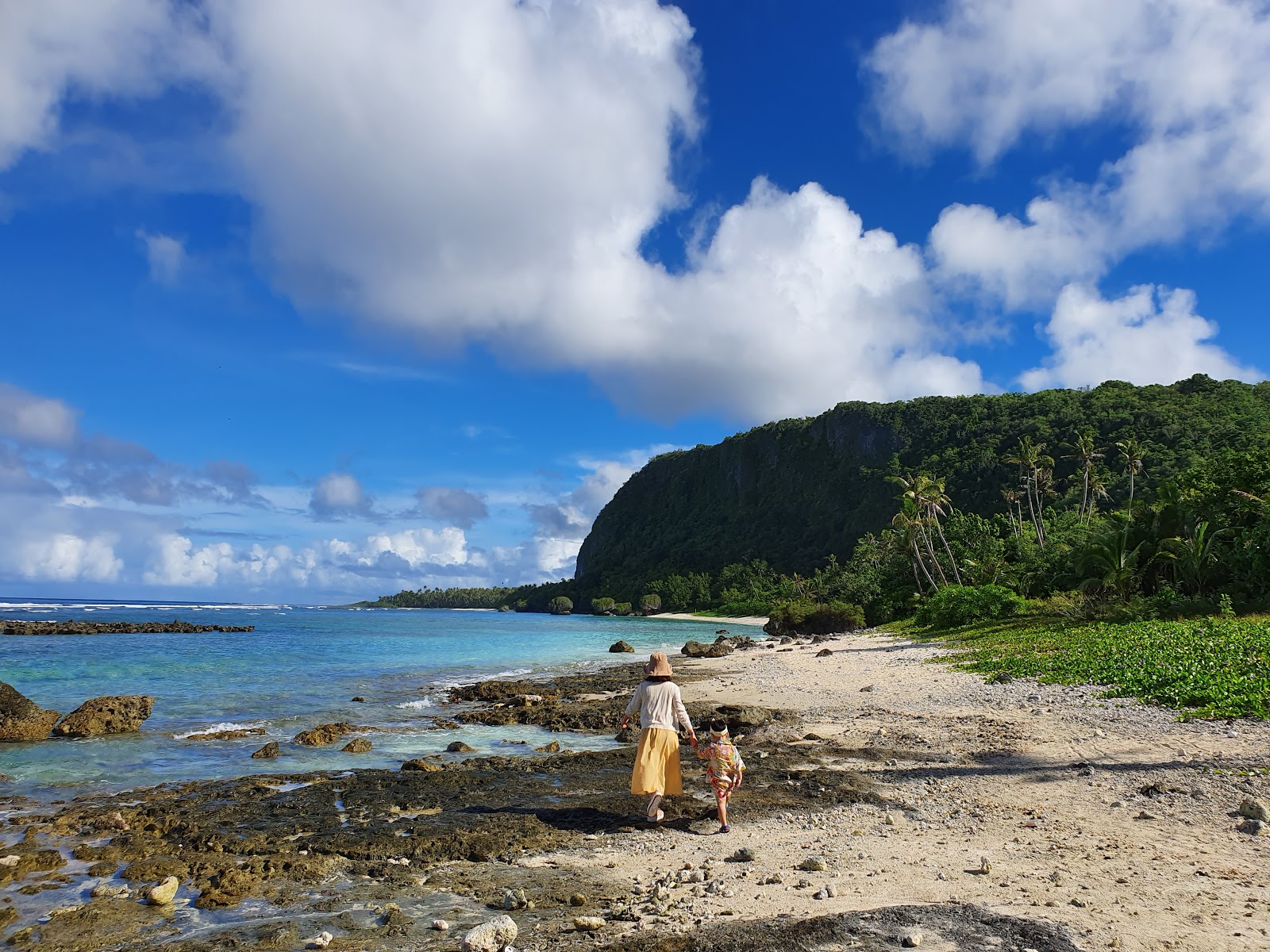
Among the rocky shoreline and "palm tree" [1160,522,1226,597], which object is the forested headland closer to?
"palm tree" [1160,522,1226,597]

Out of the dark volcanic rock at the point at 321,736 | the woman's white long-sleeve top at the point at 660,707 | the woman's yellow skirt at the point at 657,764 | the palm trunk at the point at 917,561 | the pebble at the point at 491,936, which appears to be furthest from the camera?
the palm trunk at the point at 917,561

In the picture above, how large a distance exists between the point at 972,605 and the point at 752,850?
30.7 meters

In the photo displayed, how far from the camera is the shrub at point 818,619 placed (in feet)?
183

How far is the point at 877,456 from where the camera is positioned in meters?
146

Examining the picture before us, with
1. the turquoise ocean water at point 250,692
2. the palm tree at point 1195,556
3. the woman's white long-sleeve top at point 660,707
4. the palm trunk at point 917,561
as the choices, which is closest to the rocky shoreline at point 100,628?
the turquoise ocean water at point 250,692

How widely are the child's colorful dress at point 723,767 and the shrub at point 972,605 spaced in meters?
29.1

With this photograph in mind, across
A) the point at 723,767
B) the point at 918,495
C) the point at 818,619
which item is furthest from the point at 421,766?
the point at 818,619

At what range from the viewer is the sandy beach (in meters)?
5.56

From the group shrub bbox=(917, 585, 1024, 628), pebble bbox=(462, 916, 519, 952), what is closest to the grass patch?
shrub bbox=(917, 585, 1024, 628)

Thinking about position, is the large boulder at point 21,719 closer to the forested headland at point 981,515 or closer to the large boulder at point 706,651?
the forested headland at point 981,515

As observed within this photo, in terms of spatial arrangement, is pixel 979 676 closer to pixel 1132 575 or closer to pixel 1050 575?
pixel 1132 575

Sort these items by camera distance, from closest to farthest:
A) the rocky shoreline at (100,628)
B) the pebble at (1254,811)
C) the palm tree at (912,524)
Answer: the pebble at (1254,811)
the palm tree at (912,524)
the rocky shoreline at (100,628)

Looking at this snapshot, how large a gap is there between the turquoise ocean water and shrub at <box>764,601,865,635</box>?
Result: 9560 mm

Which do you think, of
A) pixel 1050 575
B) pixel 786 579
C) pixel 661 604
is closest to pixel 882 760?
pixel 1050 575
